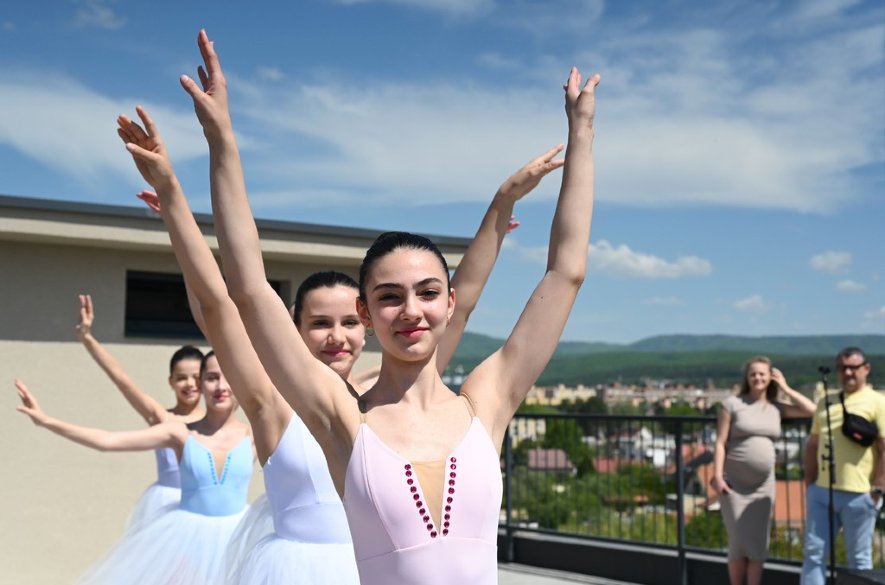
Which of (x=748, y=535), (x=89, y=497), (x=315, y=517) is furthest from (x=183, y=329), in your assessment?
(x=315, y=517)

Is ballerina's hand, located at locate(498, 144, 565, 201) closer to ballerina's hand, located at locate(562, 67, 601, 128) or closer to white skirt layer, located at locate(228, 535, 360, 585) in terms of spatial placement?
ballerina's hand, located at locate(562, 67, 601, 128)

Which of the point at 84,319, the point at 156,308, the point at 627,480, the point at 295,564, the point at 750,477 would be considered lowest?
the point at 627,480

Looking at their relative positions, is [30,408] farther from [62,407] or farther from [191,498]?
[62,407]

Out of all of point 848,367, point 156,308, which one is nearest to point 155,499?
point 156,308

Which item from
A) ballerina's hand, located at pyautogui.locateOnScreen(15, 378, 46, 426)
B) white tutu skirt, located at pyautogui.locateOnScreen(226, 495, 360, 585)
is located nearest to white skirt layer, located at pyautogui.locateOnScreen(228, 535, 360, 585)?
white tutu skirt, located at pyautogui.locateOnScreen(226, 495, 360, 585)

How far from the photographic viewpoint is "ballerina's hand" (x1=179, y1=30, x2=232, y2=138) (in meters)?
2.48

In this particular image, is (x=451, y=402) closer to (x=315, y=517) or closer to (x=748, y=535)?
(x=315, y=517)

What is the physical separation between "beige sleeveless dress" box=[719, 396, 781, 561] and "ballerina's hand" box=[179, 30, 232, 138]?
20.1ft

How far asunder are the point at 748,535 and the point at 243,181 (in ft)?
20.9

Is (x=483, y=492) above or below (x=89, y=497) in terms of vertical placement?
above

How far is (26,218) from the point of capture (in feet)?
30.5

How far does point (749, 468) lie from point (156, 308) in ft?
19.9

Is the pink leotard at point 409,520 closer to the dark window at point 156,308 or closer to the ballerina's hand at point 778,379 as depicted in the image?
the ballerina's hand at point 778,379

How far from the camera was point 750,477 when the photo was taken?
7.84 m
